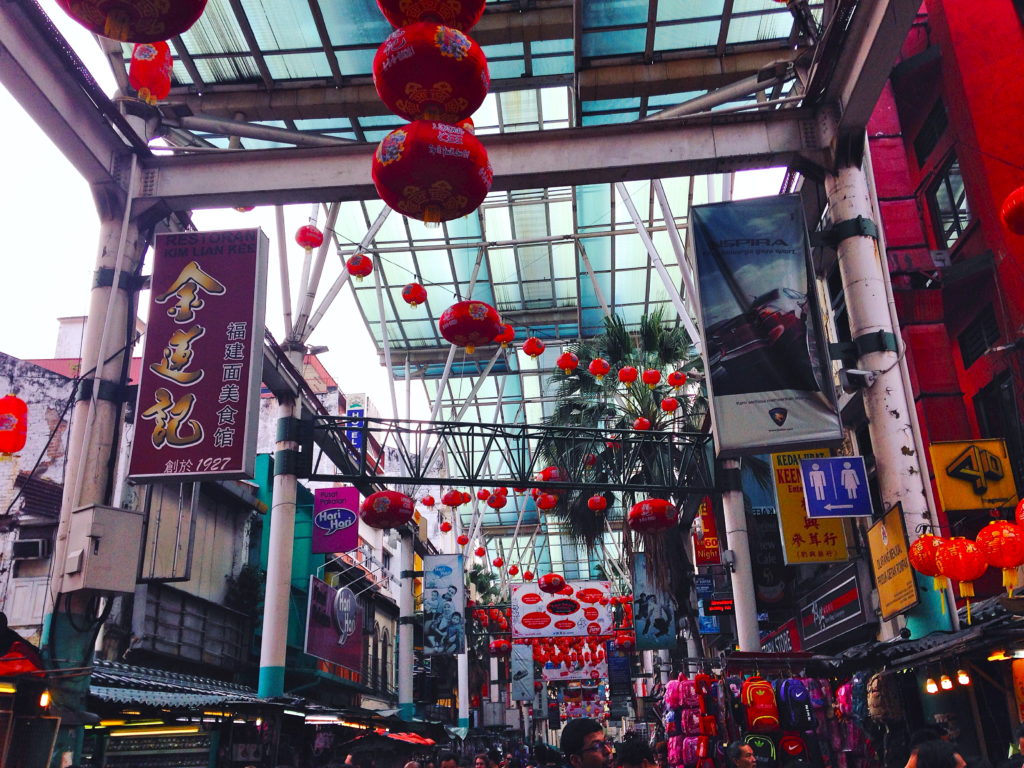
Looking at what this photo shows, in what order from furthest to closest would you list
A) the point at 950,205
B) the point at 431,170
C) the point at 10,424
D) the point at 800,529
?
the point at 950,205
the point at 800,529
the point at 10,424
the point at 431,170

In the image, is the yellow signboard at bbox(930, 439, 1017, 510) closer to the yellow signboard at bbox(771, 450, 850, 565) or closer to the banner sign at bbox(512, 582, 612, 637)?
the yellow signboard at bbox(771, 450, 850, 565)

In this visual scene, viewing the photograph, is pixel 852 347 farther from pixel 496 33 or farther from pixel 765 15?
pixel 496 33

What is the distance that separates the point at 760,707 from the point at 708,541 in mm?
13431

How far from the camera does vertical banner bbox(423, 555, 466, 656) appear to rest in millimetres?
25656

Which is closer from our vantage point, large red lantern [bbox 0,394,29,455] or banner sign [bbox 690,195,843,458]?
large red lantern [bbox 0,394,29,455]

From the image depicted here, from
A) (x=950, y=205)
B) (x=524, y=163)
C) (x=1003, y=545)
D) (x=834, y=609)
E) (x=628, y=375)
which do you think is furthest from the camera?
(x=628, y=375)

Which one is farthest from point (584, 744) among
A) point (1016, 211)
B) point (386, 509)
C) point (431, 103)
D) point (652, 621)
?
point (652, 621)

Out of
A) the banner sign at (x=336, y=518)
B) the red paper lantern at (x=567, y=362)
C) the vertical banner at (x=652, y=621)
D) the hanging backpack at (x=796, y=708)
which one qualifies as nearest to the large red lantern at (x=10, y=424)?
the hanging backpack at (x=796, y=708)

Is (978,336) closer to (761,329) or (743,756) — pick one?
(761,329)

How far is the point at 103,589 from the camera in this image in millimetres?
9641

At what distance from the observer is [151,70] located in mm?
9977

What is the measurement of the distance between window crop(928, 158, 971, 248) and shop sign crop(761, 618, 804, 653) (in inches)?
363

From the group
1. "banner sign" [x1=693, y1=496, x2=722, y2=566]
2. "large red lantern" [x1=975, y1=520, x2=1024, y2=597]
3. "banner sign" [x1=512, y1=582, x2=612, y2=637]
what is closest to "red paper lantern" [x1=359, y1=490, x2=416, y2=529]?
"banner sign" [x1=693, y1=496, x2=722, y2=566]

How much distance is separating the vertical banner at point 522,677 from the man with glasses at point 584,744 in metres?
32.9
